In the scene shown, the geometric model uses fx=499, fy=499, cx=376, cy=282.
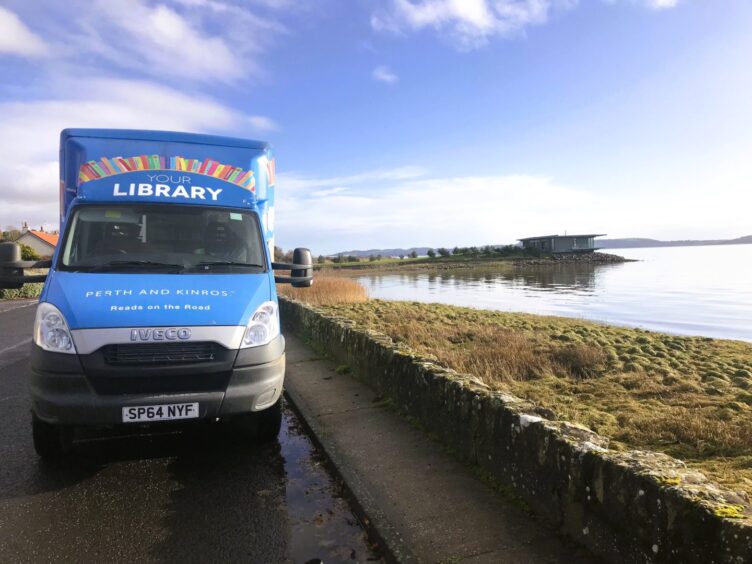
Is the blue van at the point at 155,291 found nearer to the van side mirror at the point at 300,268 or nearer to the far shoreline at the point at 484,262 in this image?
the van side mirror at the point at 300,268

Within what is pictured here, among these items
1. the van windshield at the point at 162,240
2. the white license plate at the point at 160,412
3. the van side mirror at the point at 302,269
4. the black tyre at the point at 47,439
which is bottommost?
the black tyre at the point at 47,439

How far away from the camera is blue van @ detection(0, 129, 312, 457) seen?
392 cm

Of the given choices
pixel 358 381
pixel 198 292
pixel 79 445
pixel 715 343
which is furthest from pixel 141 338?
pixel 715 343

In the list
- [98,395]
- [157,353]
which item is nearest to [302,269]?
[157,353]

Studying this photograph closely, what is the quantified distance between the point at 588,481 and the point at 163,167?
17.2 ft

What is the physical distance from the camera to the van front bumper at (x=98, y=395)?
3875 mm

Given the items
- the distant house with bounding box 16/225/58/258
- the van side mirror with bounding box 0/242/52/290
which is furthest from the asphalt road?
the distant house with bounding box 16/225/58/258

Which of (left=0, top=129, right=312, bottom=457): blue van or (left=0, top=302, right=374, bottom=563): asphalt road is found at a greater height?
(left=0, top=129, right=312, bottom=457): blue van

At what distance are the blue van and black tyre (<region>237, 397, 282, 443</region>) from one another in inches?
0.9

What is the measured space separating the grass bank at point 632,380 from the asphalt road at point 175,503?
233cm

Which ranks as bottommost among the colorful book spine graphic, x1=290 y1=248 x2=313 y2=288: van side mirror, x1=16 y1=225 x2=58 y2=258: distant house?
x1=290 y1=248 x2=313 y2=288: van side mirror

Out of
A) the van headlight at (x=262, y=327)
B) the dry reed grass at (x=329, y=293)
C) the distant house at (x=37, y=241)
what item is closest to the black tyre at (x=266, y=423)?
the van headlight at (x=262, y=327)

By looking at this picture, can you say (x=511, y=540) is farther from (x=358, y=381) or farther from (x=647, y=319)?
(x=647, y=319)

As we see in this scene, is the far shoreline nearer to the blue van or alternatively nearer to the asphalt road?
the blue van
